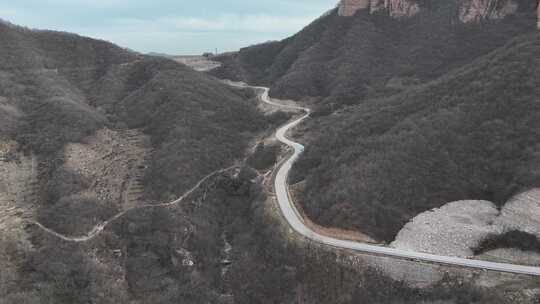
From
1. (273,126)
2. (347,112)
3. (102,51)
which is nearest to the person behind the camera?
(347,112)

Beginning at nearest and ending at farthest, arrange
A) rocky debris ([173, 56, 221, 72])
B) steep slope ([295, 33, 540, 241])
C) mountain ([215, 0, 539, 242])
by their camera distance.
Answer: steep slope ([295, 33, 540, 241])
mountain ([215, 0, 539, 242])
rocky debris ([173, 56, 221, 72])

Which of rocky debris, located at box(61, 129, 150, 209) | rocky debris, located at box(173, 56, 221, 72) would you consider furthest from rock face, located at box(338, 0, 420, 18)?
rocky debris, located at box(61, 129, 150, 209)

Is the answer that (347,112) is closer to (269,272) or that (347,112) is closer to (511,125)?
(511,125)

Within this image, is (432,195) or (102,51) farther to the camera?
(102,51)

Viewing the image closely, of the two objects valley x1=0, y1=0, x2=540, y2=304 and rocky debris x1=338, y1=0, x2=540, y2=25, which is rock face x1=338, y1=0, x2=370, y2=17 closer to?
rocky debris x1=338, y1=0, x2=540, y2=25

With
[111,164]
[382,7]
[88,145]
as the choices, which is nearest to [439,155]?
[111,164]

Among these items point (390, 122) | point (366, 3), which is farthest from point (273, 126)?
point (366, 3)
